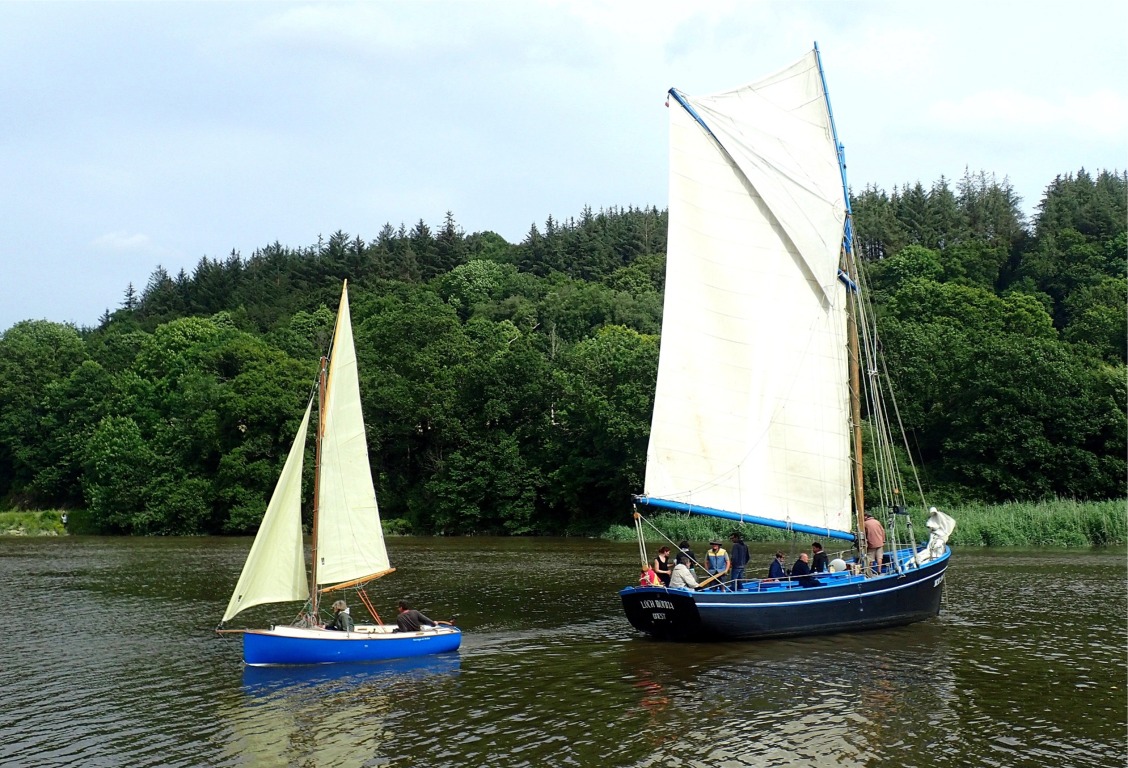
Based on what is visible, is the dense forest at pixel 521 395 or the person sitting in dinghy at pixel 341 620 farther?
the dense forest at pixel 521 395

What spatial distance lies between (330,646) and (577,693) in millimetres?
7441

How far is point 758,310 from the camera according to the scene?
3231cm

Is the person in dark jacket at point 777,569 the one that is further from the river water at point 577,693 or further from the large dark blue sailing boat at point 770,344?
the river water at point 577,693

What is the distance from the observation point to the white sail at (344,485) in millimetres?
29000

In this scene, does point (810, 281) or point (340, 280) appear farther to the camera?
point (340, 280)

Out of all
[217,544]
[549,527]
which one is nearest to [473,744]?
[217,544]

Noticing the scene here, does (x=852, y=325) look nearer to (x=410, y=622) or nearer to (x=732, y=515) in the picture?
(x=732, y=515)

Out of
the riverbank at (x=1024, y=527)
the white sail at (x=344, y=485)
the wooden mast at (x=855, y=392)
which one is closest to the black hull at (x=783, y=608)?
the wooden mast at (x=855, y=392)

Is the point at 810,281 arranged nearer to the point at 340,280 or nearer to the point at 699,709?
the point at 699,709

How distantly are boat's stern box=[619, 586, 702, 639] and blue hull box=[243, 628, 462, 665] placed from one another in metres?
5.66

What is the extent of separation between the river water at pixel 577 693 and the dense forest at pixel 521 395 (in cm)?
4322

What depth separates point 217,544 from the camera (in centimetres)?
7906

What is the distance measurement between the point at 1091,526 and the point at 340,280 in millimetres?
129411

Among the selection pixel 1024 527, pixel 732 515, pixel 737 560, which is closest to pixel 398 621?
pixel 737 560
